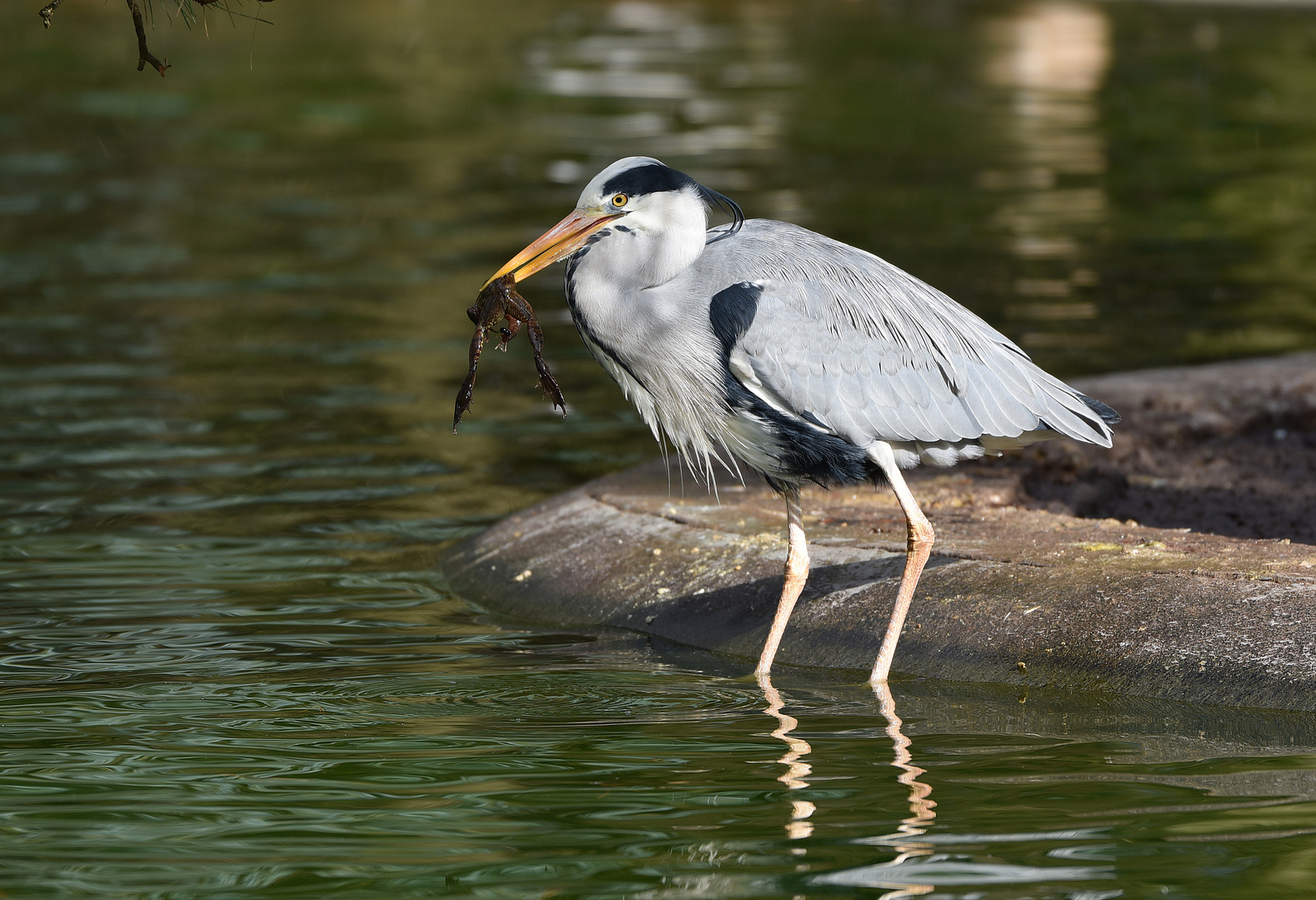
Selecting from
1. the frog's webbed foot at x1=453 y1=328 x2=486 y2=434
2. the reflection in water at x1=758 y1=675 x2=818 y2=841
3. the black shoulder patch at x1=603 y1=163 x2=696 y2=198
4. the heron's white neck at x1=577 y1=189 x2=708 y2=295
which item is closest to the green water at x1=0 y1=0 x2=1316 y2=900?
the reflection in water at x1=758 y1=675 x2=818 y2=841

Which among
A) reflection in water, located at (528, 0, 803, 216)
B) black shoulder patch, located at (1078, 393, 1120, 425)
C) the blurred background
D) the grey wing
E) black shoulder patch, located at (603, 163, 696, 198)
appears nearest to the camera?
black shoulder patch, located at (603, 163, 696, 198)

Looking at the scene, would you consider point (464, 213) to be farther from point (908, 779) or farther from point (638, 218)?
point (908, 779)

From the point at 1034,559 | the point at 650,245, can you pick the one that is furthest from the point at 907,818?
the point at 650,245

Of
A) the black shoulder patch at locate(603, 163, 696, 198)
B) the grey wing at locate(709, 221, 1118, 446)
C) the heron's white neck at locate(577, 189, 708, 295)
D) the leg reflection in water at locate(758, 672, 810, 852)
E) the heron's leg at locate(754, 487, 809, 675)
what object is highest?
the black shoulder patch at locate(603, 163, 696, 198)

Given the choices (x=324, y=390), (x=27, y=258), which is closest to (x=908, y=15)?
(x=27, y=258)

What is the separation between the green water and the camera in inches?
217

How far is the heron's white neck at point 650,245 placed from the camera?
7.25 meters

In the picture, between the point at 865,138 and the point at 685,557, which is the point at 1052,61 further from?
the point at 685,557

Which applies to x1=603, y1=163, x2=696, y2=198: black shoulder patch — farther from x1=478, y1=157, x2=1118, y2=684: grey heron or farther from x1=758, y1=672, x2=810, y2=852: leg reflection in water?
x1=758, y1=672, x2=810, y2=852: leg reflection in water

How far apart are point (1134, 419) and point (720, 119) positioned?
22.0 m

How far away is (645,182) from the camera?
7.20 m

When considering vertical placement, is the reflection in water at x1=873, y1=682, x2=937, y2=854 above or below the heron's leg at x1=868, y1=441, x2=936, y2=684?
below

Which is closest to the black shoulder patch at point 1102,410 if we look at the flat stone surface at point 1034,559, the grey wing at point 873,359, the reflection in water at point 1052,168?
the grey wing at point 873,359

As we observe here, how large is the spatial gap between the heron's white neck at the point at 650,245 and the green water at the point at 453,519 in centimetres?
167
